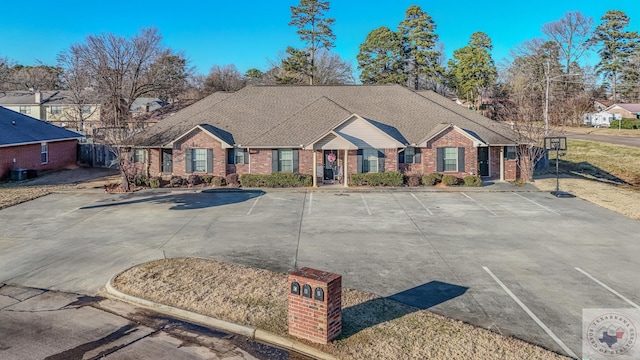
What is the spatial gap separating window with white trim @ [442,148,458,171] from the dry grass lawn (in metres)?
18.9

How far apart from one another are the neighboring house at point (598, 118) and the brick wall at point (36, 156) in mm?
71084

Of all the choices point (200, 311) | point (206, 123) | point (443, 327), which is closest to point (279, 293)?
point (200, 311)

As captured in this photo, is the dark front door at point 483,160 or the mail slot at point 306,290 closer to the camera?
the mail slot at point 306,290

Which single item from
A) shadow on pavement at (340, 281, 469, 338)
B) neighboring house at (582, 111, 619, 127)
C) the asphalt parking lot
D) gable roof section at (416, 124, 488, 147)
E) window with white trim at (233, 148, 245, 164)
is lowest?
shadow on pavement at (340, 281, 469, 338)

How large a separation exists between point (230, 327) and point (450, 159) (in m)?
21.9

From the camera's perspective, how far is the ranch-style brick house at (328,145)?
27.8 m

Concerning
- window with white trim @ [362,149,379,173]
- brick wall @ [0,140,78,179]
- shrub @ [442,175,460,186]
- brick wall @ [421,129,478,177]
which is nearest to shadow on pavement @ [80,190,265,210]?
window with white trim @ [362,149,379,173]

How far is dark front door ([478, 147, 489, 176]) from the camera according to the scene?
29562 millimetres

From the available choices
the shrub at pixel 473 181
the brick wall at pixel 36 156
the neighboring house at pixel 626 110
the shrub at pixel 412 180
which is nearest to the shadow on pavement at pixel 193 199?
the shrub at pixel 412 180

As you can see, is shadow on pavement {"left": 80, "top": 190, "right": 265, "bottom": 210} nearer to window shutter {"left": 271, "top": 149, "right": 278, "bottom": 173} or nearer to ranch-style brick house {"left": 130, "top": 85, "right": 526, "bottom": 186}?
window shutter {"left": 271, "top": 149, "right": 278, "bottom": 173}

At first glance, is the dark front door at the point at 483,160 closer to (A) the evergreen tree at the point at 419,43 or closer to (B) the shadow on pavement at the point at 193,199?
(B) the shadow on pavement at the point at 193,199

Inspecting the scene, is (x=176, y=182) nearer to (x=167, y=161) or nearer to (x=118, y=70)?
(x=167, y=161)

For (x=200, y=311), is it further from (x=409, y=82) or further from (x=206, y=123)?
(x=409, y=82)

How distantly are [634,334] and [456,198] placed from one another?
49.8 feet
